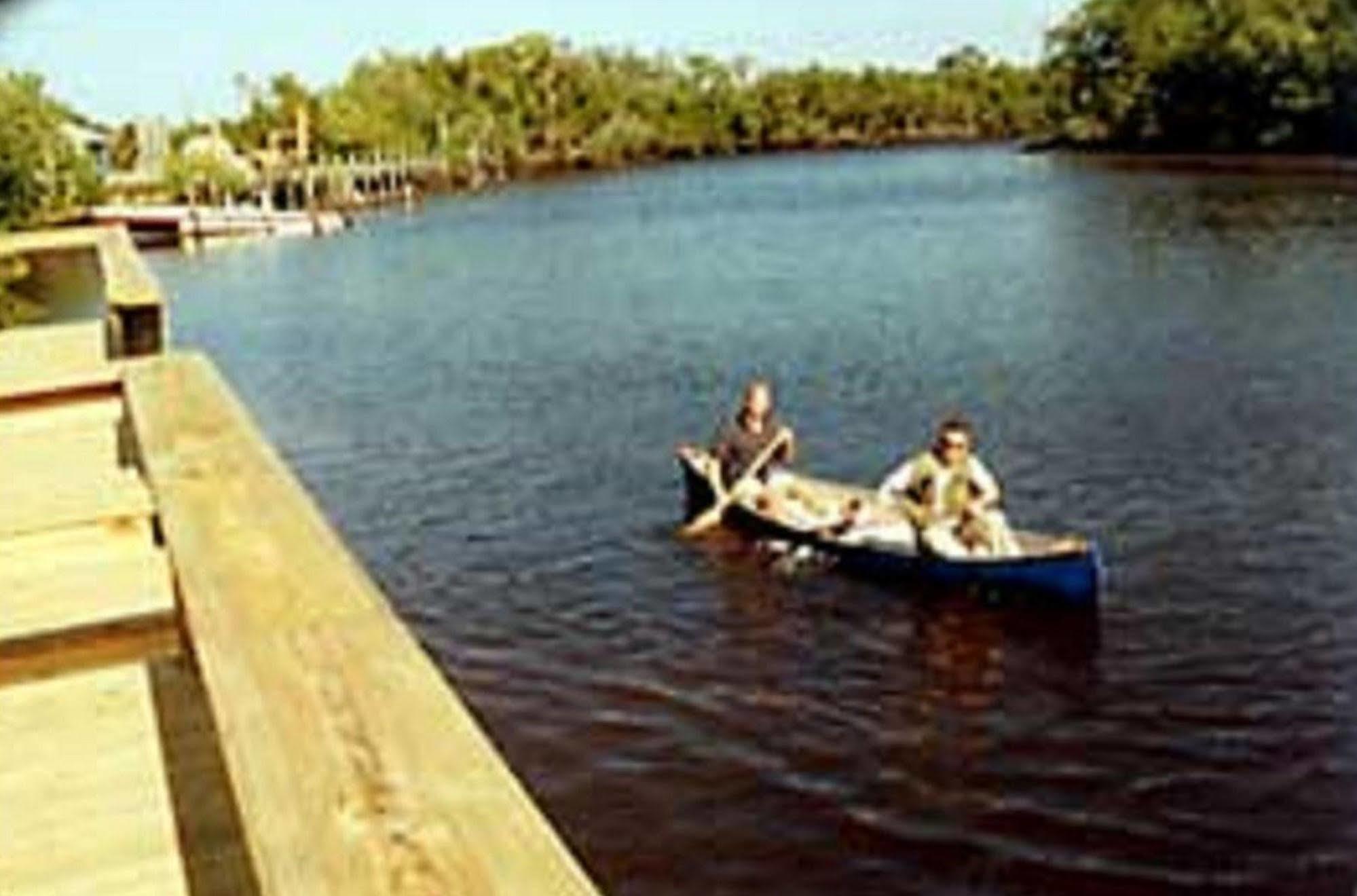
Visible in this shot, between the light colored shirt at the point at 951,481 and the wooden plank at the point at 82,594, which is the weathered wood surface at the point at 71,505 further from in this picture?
the light colored shirt at the point at 951,481

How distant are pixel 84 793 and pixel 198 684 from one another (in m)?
0.54

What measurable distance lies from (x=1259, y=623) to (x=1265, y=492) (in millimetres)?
5868

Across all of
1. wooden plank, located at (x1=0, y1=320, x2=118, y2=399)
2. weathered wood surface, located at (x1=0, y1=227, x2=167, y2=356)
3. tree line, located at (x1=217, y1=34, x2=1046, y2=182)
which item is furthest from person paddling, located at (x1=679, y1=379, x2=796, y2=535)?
tree line, located at (x1=217, y1=34, x2=1046, y2=182)

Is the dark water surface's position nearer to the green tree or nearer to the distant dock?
the green tree

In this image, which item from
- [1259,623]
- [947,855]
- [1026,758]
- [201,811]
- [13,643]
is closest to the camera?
[13,643]

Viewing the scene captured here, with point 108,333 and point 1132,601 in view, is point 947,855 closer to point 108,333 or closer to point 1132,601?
point 1132,601

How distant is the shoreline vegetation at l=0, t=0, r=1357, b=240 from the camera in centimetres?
Answer: 9375

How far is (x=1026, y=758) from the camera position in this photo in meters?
14.8

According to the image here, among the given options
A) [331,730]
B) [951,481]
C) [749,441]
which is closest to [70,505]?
[331,730]

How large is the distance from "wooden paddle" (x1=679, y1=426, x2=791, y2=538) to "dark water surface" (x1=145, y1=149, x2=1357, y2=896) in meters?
0.47

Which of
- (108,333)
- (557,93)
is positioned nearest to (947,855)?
(108,333)

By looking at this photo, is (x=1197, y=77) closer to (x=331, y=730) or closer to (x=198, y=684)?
(x=198, y=684)

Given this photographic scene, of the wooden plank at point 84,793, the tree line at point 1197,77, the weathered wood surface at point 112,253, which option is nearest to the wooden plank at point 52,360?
the weathered wood surface at point 112,253

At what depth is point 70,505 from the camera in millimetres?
4418
